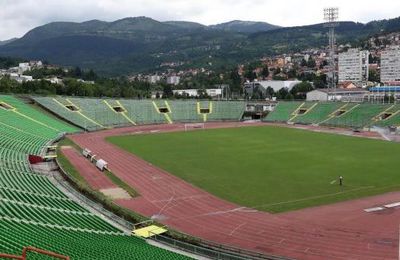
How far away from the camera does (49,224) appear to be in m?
19.7

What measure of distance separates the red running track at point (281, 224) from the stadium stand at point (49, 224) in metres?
4.32

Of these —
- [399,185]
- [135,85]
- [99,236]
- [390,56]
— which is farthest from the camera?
[390,56]

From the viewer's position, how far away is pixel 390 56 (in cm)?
18900

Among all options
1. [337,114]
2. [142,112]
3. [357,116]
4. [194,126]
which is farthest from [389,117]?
[142,112]

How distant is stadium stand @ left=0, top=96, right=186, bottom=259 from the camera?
16.2 metres

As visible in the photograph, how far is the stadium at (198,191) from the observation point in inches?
781

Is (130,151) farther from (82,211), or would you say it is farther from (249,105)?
(249,105)

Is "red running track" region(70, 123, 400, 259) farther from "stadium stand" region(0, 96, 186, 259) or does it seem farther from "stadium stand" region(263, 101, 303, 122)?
"stadium stand" region(263, 101, 303, 122)

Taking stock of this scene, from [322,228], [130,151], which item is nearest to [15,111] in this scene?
[130,151]

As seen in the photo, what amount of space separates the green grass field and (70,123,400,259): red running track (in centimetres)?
137

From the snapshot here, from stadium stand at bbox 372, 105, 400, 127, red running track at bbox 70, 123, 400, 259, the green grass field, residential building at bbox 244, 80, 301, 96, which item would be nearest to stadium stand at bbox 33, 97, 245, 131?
the green grass field

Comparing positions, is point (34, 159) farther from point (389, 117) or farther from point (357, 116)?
point (389, 117)

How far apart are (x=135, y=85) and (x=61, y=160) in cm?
10141

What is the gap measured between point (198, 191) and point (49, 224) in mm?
13209
